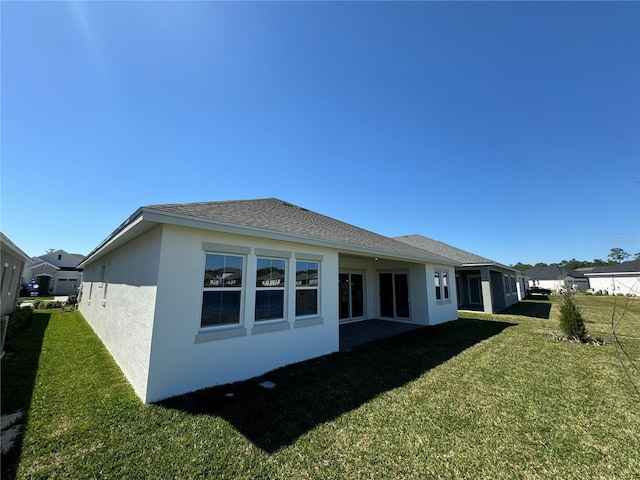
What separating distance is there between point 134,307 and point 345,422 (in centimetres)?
501

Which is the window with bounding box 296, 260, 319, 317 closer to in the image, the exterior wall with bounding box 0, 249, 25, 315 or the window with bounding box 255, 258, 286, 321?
the window with bounding box 255, 258, 286, 321

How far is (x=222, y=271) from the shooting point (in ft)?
17.8

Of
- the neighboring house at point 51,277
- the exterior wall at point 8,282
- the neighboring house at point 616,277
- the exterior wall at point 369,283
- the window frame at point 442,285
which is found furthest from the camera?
the neighboring house at point 616,277

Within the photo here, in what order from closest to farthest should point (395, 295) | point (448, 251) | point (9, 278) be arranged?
point (9, 278), point (395, 295), point (448, 251)

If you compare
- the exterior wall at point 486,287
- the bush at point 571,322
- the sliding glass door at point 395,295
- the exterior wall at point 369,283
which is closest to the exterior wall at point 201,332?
the exterior wall at point 369,283

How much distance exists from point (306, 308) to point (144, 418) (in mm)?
4096

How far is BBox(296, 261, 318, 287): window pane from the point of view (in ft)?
22.7

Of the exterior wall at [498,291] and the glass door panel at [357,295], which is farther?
the exterior wall at [498,291]

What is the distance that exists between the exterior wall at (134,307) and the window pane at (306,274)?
339 cm

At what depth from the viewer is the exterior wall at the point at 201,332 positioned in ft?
14.9

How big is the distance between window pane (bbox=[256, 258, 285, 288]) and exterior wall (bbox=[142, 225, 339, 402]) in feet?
0.68

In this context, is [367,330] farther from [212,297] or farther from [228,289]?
[212,297]

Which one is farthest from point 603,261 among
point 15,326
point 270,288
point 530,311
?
point 15,326

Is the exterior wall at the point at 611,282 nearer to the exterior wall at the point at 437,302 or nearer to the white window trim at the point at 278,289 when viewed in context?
the exterior wall at the point at 437,302
